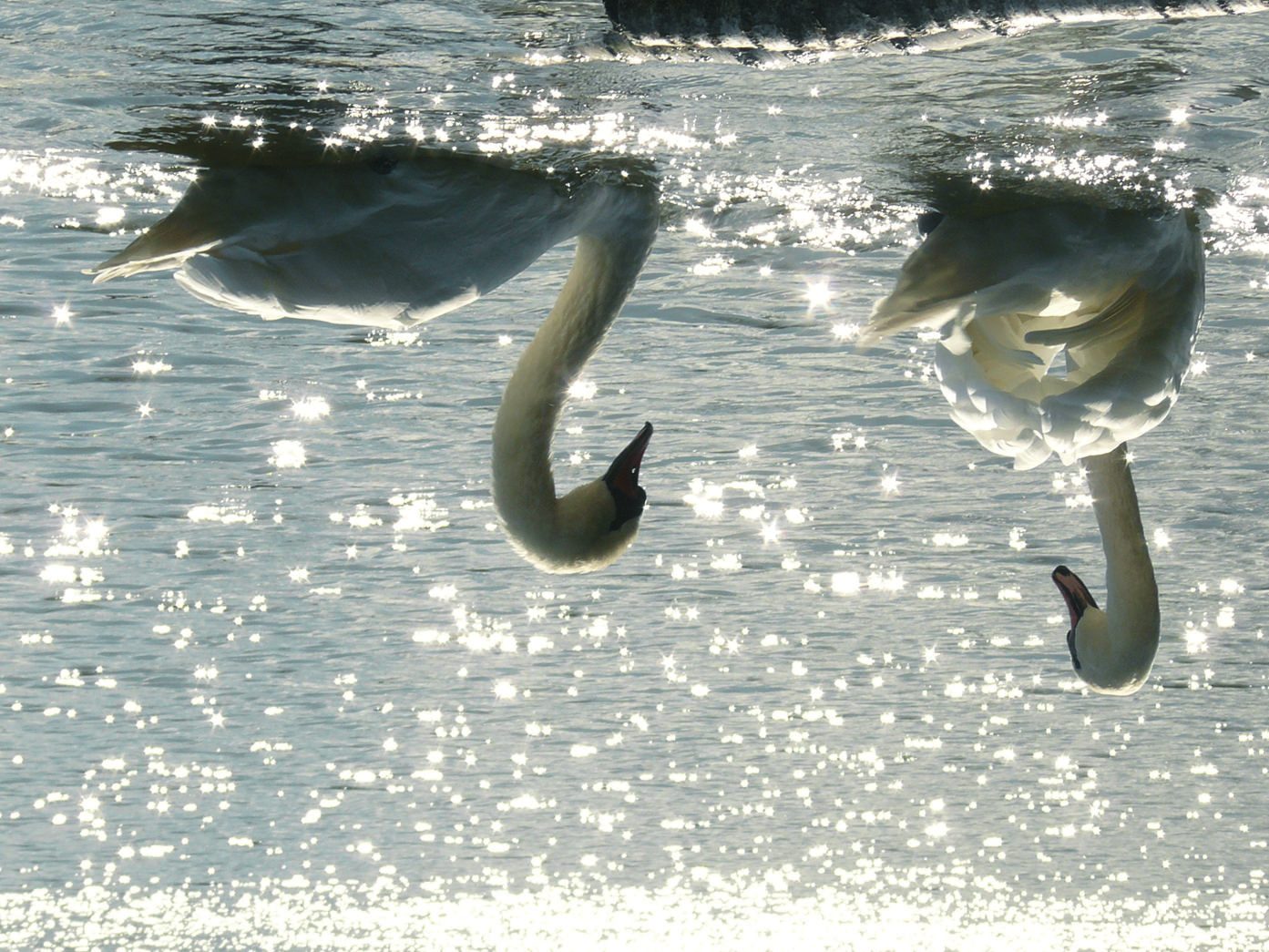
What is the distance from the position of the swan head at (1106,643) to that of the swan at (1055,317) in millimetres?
972

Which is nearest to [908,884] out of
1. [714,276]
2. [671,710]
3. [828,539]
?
[671,710]

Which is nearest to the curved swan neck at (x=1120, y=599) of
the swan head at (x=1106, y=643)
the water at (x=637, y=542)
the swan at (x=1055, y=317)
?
the swan head at (x=1106, y=643)

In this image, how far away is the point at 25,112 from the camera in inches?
150

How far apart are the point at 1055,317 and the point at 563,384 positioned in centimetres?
159

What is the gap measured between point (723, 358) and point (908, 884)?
5.56 meters

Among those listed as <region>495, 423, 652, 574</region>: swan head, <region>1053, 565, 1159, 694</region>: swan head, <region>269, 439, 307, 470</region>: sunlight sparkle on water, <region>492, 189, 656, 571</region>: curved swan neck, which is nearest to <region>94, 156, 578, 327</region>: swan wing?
<region>492, 189, 656, 571</region>: curved swan neck

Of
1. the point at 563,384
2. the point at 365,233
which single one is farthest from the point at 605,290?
the point at 365,233

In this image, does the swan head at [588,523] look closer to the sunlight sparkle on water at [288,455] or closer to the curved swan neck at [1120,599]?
the sunlight sparkle on water at [288,455]

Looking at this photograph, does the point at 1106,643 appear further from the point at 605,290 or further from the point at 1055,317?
the point at 605,290

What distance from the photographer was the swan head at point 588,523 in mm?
4461

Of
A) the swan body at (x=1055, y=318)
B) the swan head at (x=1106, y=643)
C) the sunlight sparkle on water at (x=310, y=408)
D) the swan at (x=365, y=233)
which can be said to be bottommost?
the swan head at (x=1106, y=643)

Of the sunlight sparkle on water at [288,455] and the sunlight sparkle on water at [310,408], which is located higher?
the sunlight sparkle on water at [310,408]

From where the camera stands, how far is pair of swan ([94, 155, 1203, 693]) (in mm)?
3582

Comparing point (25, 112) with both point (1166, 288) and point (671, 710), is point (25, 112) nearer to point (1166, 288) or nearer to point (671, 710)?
point (1166, 288)
